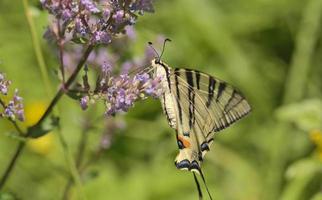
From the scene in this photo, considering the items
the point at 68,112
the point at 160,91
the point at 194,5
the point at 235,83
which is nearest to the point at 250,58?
the point at 235,83

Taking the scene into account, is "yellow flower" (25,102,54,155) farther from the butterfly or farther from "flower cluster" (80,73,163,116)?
"flower cluster" (80,73,163,116)

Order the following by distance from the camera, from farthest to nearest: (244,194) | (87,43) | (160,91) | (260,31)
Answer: (260,31) < (244,194) < (160,91) < (87,43)

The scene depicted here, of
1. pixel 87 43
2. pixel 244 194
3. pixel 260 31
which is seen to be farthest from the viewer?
pixel 260 31

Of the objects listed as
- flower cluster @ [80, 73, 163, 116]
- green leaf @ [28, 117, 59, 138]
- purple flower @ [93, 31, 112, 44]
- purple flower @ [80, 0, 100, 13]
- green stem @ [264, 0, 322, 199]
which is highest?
purple flower @ [80, 0, 100, 13]

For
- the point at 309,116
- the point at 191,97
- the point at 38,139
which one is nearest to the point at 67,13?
the point at 191,97

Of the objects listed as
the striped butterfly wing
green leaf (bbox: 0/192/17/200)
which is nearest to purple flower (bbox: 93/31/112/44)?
the striped butterfly wing

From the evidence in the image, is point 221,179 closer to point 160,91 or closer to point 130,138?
point 130,138

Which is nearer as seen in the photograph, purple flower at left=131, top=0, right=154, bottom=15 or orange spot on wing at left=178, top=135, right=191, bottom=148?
purple flower at left=131, top=0, right=154, bottom=15

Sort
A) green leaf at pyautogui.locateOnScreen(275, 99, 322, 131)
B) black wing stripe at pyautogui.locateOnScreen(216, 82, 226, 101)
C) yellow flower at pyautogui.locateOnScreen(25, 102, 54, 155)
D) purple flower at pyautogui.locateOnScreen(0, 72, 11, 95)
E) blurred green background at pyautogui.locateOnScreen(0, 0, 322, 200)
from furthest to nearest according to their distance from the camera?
yellow flower at pyautogui.locateOnScreen(25, 102, 54, 155)
blurred green background at pyautogui.locateOnScreen(0, 0, 322, 200)
green leaf at pyautogui.locateOnScreen(275, 99, 322, 131)
black wing stripe at pyautogui.locateOnScreen(216, 82, 226, 101)
purple flower at pyautogui.locateOnScreen(0, 72, 11, 95)
